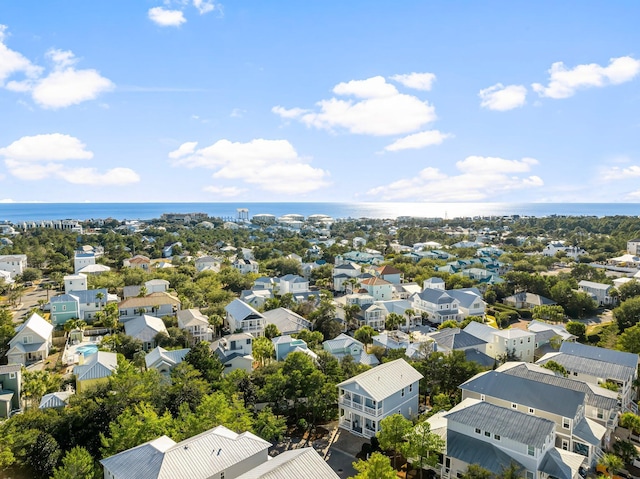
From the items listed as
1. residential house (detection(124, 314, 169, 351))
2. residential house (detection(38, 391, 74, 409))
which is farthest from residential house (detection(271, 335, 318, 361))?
residential house (detection(38, 391, 74, 409))

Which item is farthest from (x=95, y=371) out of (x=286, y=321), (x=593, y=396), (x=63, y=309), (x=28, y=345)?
(x=593, y=396)

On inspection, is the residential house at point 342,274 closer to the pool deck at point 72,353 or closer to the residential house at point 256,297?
the residential house at point 256,297

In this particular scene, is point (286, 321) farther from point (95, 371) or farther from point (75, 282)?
point (75, 282)

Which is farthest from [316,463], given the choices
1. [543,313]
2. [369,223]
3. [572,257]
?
[369,223]

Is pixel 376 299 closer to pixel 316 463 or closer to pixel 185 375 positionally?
pixel 185 375

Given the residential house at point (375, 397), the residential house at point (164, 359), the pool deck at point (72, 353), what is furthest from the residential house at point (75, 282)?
the residential house at point (375, 397)

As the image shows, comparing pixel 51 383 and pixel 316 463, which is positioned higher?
pixel 316 463
